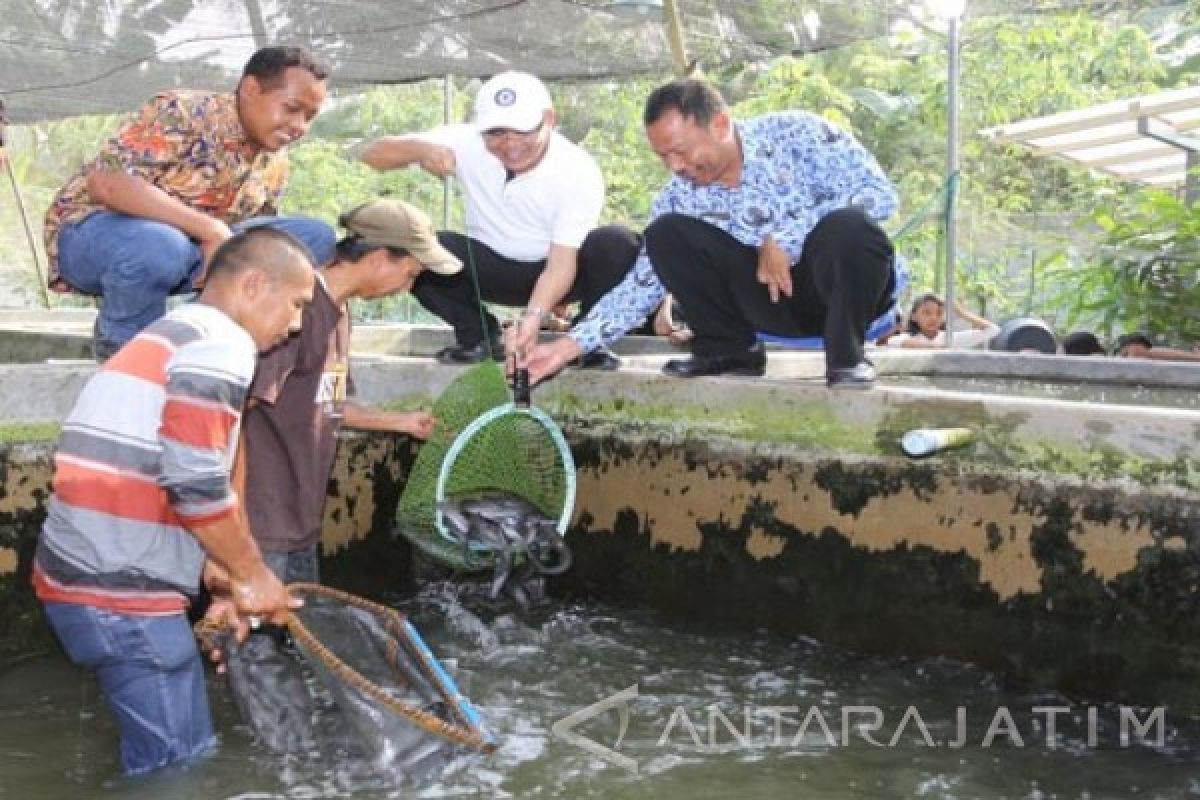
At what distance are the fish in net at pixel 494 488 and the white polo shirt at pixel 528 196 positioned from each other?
2.74 feet

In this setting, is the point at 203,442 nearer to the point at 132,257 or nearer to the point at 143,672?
the point at 143,672

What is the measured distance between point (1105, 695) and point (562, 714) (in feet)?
4.61

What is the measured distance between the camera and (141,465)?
9.25 feet

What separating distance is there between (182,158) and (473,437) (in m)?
1.36

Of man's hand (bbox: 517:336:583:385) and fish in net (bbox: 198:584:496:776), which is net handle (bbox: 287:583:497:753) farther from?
man's hand (bbox: 517:336:583:385)

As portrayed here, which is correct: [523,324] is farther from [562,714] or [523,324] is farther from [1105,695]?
[1105,695]

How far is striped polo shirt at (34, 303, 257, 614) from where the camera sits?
2723mm

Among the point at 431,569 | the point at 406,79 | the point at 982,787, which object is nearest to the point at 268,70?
the point at 431,569

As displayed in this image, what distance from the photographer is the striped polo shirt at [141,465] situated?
2723 mm

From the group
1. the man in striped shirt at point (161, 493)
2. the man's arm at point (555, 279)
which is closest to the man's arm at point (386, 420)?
the man's arm at point (555, 279)

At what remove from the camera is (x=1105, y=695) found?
3484 millimetres

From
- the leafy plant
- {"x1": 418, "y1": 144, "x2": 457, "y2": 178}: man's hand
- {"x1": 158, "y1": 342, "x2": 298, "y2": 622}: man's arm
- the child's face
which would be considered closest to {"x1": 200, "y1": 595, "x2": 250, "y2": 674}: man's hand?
{"x1": 158, "y1": 342, "x2": 298, "y2": 622}: man's arm

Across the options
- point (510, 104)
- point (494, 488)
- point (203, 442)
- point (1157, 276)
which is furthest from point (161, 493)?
point (1157, 276)

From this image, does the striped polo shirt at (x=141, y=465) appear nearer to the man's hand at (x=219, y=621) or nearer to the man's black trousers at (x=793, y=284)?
the man's hand at (x=219, y=621)
